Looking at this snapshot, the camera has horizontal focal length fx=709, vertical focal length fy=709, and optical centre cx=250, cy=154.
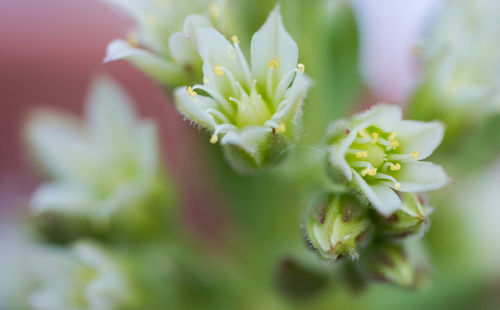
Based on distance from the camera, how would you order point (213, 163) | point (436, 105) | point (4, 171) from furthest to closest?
point (4, 171) < point (213, 163) < point (436, 105)

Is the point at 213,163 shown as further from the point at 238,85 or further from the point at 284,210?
the point at 238,85

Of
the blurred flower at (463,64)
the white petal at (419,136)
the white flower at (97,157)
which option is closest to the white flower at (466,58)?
the blurred flower at (463,64)

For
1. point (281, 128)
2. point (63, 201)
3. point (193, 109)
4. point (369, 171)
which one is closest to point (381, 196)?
point (369, 171)

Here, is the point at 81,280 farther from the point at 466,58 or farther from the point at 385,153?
the point at 466,58

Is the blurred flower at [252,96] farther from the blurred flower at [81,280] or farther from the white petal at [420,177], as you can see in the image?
the blurred flower at [81,280]

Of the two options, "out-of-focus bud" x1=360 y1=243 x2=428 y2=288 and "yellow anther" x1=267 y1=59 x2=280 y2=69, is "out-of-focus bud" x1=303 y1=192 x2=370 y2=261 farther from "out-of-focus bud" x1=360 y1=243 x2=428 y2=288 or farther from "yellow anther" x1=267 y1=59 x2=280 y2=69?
"yellow anther" x1=267 y1=59 x2=280 y2=69

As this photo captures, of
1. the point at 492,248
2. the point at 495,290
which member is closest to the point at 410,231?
the point at 492,248

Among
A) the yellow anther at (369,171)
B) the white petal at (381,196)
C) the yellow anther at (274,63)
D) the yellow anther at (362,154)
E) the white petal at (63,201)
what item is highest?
the white petal at (63,201)

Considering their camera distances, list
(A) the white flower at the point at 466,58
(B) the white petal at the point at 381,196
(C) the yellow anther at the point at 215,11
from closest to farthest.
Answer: (B) the white petal at the point at 381,196 < (C) the yellow anther at the point at 215,11 < (A) the white flower at the point at 466,58
